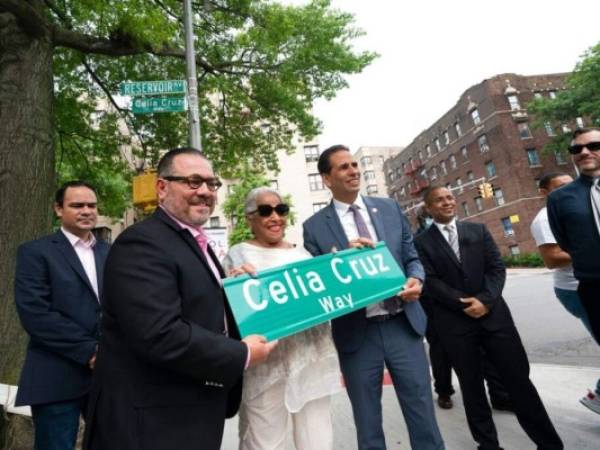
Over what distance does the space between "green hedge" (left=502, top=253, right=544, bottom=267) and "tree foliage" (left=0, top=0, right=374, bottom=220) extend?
82.0 ft

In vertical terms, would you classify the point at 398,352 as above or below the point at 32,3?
below

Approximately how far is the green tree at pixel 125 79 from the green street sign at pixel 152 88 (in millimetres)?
639

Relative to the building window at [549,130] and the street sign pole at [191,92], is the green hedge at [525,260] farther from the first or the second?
the street sign pole at [191,92]

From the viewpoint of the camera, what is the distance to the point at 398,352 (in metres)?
2.55

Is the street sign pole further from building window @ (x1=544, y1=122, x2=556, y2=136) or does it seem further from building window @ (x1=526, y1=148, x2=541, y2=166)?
building window @ (x1=544, y1=122, x2=556, y2=136)

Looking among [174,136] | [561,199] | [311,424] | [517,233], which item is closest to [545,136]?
[517,233]

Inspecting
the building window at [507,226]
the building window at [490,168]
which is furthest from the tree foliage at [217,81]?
the building window at [490,168]

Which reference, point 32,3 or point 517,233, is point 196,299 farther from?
point 517,233

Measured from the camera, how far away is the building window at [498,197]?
33.8m

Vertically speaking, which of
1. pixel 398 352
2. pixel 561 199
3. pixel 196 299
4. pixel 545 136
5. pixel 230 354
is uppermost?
pixel 545 136

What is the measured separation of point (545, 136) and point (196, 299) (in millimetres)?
40451

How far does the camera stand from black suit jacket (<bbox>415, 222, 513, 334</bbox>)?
310 cm

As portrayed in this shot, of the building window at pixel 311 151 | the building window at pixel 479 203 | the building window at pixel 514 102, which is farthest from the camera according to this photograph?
the building window at pixel 311 151

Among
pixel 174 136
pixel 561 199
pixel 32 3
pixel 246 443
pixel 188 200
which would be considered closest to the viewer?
pixel 188 200
